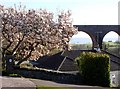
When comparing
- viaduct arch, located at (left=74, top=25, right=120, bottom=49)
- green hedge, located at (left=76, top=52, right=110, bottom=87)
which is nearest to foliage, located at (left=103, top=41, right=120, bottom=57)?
viaduct arch, located at (left=74, top=25, right=120, bottom=49)

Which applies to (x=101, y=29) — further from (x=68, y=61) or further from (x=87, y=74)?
(x=87, y=74)

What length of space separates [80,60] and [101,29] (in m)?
18.1

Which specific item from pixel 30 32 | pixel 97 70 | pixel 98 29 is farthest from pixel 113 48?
pixel 97 70

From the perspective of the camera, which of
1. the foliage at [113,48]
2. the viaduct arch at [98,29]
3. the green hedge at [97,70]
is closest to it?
the green hedge at [97,70]

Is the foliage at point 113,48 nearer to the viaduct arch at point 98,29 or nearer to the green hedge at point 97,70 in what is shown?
the viaduct arch at point 98,29

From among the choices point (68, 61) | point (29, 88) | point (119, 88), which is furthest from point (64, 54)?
point (29, 88)

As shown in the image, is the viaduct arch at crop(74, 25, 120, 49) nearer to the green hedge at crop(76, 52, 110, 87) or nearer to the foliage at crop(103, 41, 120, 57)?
the foliage at crop(103, 41, 120, 57)

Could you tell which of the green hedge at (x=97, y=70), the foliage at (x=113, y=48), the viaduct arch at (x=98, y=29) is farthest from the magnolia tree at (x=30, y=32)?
the foliage at (x=113, y=48)

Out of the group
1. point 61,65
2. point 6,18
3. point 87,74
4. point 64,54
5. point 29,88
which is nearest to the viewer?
point 29,88

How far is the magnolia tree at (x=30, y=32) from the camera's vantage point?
21.0m

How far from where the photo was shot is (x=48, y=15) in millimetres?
22062

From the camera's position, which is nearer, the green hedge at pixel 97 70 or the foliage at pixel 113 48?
the green hedge at pixel 97 70

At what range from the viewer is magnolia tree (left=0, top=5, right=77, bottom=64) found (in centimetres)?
2095

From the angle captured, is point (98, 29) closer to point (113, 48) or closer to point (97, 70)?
point (113, 48)
